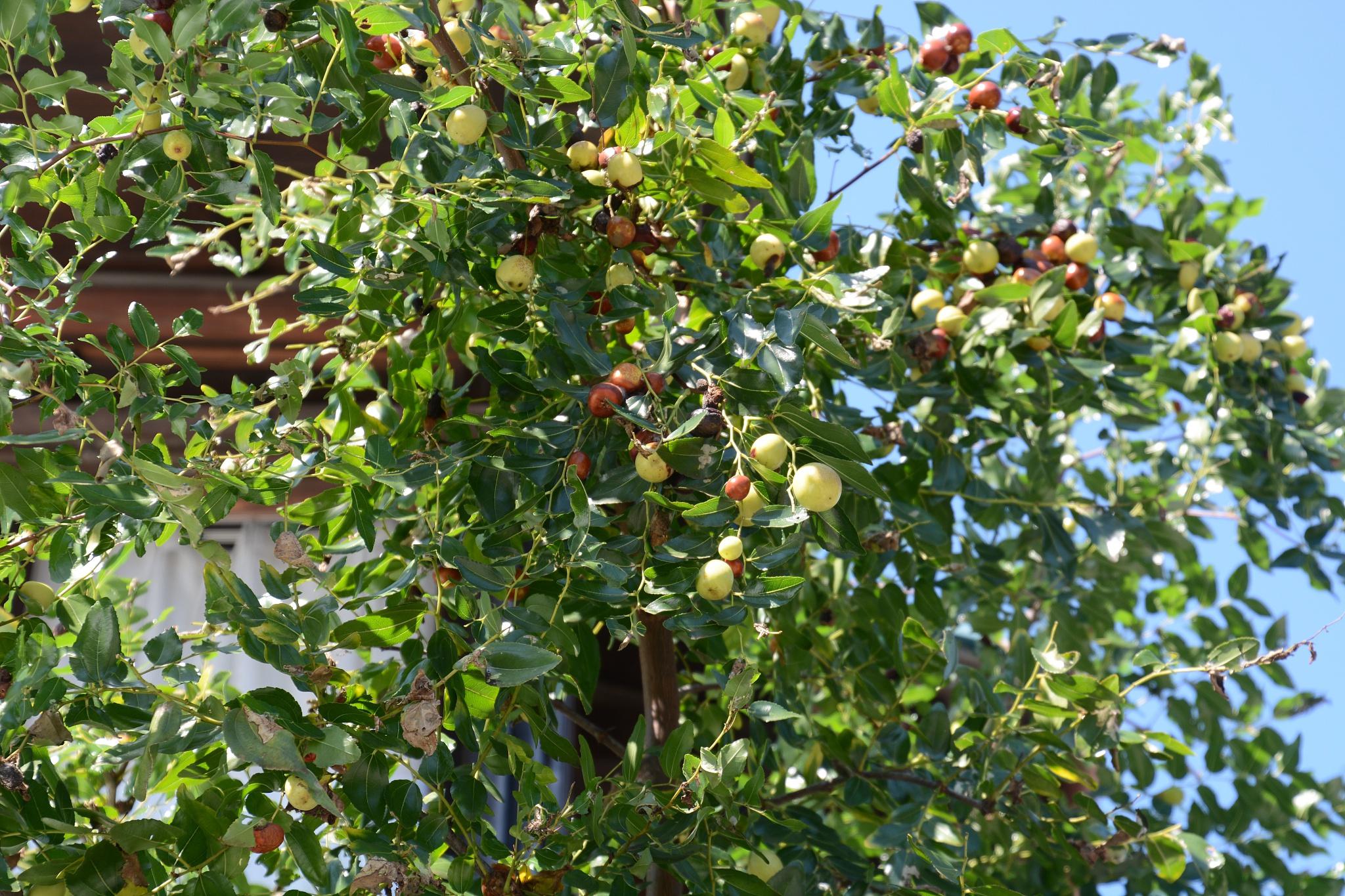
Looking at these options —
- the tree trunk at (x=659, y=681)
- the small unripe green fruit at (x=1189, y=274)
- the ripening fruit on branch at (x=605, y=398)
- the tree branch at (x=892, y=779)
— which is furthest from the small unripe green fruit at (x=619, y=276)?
the small unripe green fruit at (x=1189, y=274)

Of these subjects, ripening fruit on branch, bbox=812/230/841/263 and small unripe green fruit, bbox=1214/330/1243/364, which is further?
small unripe green fruit, bbox=1214/330/1243/364

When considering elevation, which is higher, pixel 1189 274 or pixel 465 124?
pixel 1189 274

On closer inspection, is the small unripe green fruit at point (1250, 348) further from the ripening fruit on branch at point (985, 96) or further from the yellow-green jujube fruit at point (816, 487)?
the yellow-green jujube fruit at point (816, 487)

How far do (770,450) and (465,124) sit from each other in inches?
16.7

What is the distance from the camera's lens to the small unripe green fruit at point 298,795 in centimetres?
111

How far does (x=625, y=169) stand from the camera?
1227 mm

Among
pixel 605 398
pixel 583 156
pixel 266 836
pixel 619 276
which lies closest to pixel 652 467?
pixel 605 398

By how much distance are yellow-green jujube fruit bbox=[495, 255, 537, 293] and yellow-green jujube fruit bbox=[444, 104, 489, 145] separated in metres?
0.13

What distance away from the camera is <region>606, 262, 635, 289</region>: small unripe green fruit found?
129cm

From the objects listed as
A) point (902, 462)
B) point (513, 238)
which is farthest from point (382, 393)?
point (902, 462)

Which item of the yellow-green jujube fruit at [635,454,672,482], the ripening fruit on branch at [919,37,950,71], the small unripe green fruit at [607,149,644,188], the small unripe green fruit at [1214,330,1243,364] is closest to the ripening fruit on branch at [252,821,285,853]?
the yellow-green jujube fruit at [635,454,672,482]

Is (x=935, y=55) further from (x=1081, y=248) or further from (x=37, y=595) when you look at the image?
(x=37, y=595)

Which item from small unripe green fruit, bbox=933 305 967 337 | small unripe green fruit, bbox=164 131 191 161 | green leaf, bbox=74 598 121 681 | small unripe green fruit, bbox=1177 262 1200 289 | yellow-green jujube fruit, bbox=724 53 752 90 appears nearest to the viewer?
green leaf, bbox=74 598 121 681

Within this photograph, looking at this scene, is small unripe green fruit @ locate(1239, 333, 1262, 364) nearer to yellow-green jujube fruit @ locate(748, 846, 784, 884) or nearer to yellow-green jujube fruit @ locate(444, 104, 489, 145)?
yellow-green jujube fruit @ locate(748, 846, 784, 884)
